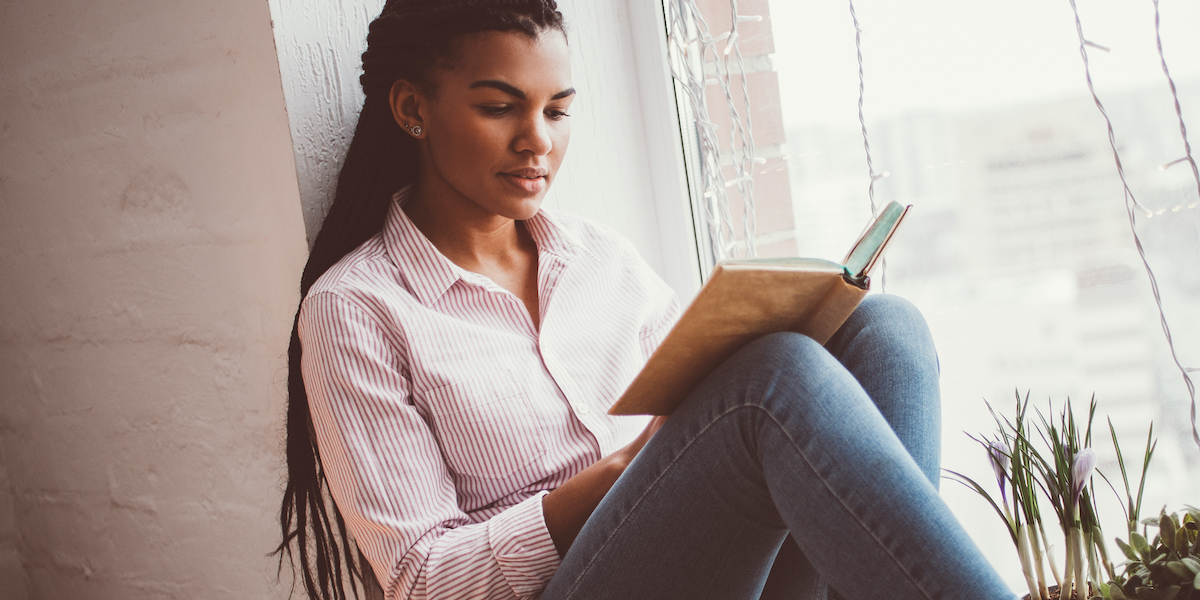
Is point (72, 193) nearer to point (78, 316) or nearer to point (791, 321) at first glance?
point (78, 316)

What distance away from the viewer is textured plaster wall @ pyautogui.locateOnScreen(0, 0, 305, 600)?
1186 millimetres

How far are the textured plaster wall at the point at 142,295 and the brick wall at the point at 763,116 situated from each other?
811 mm

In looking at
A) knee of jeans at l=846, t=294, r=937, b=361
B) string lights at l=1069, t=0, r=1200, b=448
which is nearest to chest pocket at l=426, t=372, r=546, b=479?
knee of jeans at l=846, t=294, r=937, b=361

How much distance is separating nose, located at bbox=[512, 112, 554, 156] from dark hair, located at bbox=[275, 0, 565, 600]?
0.12 m

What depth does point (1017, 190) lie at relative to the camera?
124cm

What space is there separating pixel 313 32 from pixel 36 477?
112cm

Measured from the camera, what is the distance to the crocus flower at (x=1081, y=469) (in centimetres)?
91

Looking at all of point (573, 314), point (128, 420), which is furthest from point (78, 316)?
point (573, 314)

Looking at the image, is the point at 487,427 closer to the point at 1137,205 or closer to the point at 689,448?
the point at 689,448

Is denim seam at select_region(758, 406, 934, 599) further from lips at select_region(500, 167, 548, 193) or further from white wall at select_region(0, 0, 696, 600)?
white wall at select_region(0, 0, 696, 600)

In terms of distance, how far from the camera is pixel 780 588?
0.98 meters

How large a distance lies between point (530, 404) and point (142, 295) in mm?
761

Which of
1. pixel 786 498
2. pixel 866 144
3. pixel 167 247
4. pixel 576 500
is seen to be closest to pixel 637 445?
pixel 576 500

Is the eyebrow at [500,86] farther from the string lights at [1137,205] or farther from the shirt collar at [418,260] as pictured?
the string lights at [1137,205]
